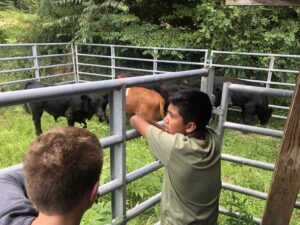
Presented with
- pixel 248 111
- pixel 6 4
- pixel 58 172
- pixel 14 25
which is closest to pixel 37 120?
pixel 248 111

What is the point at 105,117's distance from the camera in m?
7.45

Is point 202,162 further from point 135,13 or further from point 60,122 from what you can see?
point 135,13

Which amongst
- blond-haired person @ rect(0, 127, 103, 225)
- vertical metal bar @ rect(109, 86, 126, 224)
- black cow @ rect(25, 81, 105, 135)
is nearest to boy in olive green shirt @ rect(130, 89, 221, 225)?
vertical metal bar @ rect(109, 86, 126, 224)

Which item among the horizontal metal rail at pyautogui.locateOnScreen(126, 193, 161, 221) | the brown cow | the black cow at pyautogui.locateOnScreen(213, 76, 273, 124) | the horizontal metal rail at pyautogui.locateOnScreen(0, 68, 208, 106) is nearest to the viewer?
the horizontal metal rail at pyautogui.locateOnScreen(0, 68, 208, 106)

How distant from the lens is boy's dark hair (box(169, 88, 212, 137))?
2.07 m

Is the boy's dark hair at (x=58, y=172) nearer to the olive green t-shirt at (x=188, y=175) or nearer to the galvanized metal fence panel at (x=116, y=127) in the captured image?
the galvanized metal fence panel at (x=116, y=127)

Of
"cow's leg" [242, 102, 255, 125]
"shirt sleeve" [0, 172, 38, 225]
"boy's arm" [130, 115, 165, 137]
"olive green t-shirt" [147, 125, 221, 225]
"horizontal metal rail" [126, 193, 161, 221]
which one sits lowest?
"cow's leg" [242, 102, 255, 125]

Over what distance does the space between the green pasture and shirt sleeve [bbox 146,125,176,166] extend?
0.61 metres

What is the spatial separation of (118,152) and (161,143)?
0.28m

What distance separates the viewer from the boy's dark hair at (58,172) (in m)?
1.00

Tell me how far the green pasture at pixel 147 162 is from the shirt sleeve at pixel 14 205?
1.02 meters

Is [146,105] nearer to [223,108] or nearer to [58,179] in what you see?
[223,108]

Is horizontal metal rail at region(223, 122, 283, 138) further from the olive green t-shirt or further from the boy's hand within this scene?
the boy's hand

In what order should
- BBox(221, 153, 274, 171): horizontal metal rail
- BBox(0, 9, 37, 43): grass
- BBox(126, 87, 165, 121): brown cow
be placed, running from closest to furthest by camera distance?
BBox(221, 153, 274, 171): horizontal metal rail → BBox(126, 87, 165, 121): brown cow → BBox(0, 9, 37, 43): grass
